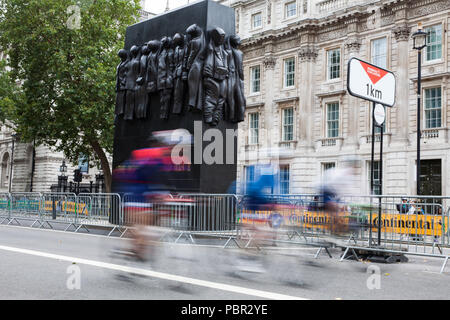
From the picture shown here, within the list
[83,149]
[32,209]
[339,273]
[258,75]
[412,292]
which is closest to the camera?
[412,292]

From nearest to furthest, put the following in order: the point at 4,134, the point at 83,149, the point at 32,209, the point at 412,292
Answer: the point at 412,292 < the point at 32,209 < the point at 83,149 < the point at 4,134

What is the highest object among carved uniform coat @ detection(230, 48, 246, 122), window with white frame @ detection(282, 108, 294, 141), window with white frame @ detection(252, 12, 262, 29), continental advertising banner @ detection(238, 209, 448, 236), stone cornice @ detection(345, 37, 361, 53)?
window with white frame @ detection(252, 12, 262, 29)

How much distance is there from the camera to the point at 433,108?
29109mm

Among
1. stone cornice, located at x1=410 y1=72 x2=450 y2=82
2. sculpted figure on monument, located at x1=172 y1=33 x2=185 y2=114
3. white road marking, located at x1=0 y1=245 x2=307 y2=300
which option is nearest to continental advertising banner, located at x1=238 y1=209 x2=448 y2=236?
white road marking, located at x1=0 y1=245 x2=307 y2=300

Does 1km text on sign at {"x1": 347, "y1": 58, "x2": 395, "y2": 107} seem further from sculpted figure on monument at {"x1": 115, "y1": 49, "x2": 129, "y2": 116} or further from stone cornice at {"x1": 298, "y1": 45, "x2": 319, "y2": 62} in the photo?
stone cornice at {"x1": 298, "y1": 45, "x2": 319, "y2": 62}

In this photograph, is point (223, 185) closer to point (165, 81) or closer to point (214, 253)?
point (165, 81)

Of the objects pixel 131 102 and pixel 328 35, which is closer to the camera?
pixel 131 102

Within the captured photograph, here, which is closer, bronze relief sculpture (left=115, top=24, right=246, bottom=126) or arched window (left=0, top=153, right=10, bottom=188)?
bronze relief sculpture (left=115, top=24, right=246, bottom=126)

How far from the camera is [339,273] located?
8.69 m

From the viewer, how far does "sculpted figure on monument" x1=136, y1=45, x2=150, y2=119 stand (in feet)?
58.7

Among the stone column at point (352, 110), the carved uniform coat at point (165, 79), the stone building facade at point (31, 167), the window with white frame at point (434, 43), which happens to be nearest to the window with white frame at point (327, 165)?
the stone column at point (352, 110)

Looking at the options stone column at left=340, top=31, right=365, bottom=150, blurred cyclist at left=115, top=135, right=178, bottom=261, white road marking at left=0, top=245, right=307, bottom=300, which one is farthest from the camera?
stone column at left=340, top=31, right=365, bottom=150

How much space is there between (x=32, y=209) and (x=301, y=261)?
12967 millimetres
